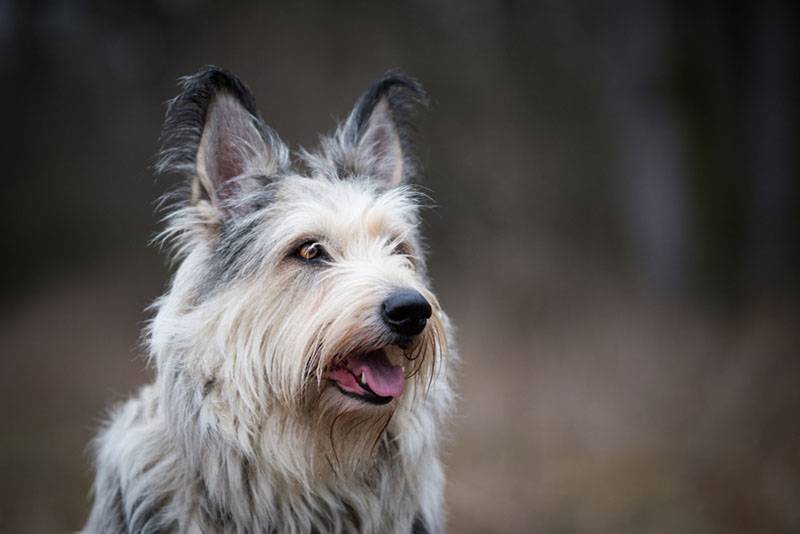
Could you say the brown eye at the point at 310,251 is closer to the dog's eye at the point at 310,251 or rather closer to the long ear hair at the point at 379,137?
the dog's eye at the point at 310,251

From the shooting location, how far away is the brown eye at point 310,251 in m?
2.78

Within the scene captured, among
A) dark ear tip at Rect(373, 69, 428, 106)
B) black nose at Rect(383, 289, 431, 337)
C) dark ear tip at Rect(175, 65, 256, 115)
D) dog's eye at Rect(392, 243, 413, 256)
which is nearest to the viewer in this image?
black nose at Rect(383, 289, 431, 337)

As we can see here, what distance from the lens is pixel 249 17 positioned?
9.55 meters

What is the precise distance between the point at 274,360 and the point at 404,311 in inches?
20.6

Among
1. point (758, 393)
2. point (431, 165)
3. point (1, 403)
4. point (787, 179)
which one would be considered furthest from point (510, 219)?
point (1, 403)

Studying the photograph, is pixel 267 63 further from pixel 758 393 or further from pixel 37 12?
pixel 758 393

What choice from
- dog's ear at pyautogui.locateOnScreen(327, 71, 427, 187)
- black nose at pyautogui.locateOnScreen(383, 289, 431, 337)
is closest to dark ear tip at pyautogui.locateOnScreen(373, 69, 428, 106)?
dog's ear at pyautogui.locateOnScreen(327, 71, 427, 187)

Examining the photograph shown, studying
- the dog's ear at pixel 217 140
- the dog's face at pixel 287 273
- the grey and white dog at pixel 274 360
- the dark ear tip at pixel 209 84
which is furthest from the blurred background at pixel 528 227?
the dark ear tip at pixel 209 84

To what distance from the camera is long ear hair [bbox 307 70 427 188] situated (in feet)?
10.6

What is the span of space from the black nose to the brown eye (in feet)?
1.48

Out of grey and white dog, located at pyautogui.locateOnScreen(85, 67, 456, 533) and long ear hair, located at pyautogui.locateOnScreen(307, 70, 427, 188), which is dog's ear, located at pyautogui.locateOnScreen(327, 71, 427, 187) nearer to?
long ear hair, located at pyautogui.locateOnScreen(307, 70, 427, 188)

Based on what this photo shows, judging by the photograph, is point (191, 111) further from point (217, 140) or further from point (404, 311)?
point (404, 311)

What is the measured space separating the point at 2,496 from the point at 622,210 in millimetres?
7732

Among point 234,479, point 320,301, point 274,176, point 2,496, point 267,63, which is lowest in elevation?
point 2,496
